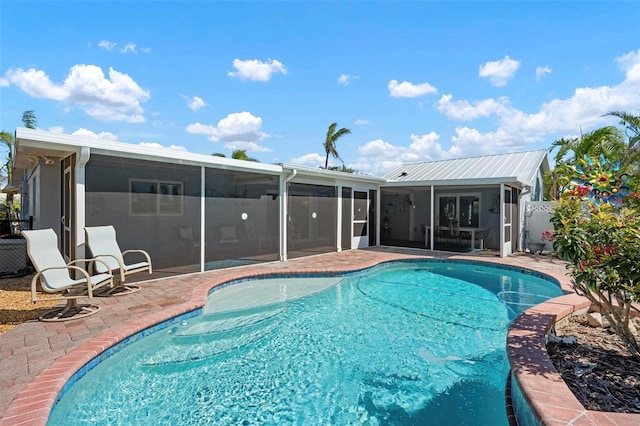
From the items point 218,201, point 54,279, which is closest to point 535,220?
point 218,201

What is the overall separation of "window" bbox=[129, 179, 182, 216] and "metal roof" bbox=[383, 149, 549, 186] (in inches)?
324

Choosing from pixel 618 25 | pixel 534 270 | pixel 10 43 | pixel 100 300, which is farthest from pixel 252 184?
pixel 618 25

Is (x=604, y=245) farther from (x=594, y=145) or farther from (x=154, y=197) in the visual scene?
(x=594, y=145)

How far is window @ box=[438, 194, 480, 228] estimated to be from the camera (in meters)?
14.5

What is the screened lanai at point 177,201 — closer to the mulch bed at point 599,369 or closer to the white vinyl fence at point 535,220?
the mulch bed at point 599,369

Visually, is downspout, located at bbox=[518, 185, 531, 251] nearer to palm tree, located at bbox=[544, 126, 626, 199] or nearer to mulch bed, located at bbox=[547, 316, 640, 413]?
palm tree, located at bbox=[544, 126, 626, 199]

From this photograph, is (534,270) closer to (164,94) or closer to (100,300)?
(100,300)

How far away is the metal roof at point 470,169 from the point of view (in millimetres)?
12473

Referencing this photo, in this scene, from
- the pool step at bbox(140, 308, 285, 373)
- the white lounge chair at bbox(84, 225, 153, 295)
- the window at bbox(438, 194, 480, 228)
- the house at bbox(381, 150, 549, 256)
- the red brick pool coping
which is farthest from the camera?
the window at bbox(438, 194, 480, 228)

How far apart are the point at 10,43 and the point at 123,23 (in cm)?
361

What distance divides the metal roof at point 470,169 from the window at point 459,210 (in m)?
1.35

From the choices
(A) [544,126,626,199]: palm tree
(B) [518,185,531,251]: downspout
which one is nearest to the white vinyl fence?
(B) [518,185,531,251]: downspout

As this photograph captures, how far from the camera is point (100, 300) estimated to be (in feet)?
18.6

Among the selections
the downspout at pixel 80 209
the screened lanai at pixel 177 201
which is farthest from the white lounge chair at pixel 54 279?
the screened lanai at pixel 177 201
